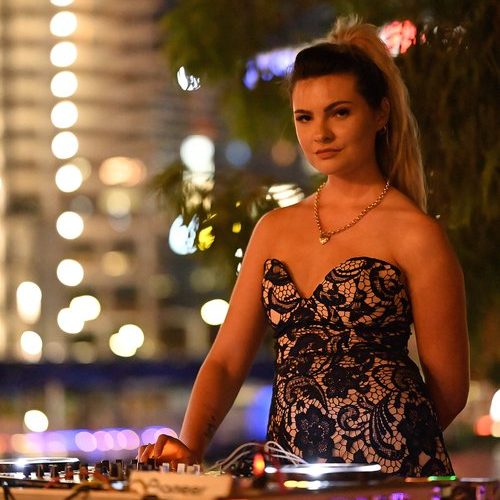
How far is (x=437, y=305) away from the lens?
6.91 ft

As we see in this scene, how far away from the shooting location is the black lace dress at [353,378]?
6.65 ft

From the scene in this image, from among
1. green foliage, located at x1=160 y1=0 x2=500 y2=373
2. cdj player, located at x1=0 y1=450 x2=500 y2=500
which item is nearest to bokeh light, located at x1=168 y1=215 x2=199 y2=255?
green foliage, located at x1=160 y1=0 x2=500 y2=373

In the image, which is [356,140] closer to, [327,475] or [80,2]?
[327,475]

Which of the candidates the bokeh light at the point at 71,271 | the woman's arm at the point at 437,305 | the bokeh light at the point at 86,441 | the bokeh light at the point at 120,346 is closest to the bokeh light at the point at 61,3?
the bokeh light at the point at 71,271

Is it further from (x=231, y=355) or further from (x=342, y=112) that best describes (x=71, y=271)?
(x=342, y=112)

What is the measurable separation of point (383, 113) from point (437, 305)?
367mm

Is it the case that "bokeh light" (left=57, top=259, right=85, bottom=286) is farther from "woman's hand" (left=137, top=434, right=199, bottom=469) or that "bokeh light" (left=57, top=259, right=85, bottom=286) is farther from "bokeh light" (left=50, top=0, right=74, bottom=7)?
"woman's hand" (left=137, top=434, right=199, bottom=469)

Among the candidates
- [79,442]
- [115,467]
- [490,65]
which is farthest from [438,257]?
[79,442]

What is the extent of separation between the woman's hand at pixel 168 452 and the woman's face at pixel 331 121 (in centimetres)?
55

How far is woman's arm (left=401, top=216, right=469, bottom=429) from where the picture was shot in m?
2.11

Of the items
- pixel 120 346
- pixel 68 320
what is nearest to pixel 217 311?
pixel 68 320

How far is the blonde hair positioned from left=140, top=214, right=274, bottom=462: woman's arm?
237 millimetres

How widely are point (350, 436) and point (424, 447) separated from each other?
0.39 feet

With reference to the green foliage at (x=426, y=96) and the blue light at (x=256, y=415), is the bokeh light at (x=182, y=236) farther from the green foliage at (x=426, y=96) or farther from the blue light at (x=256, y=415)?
the blue light at (x=256, y=415)
